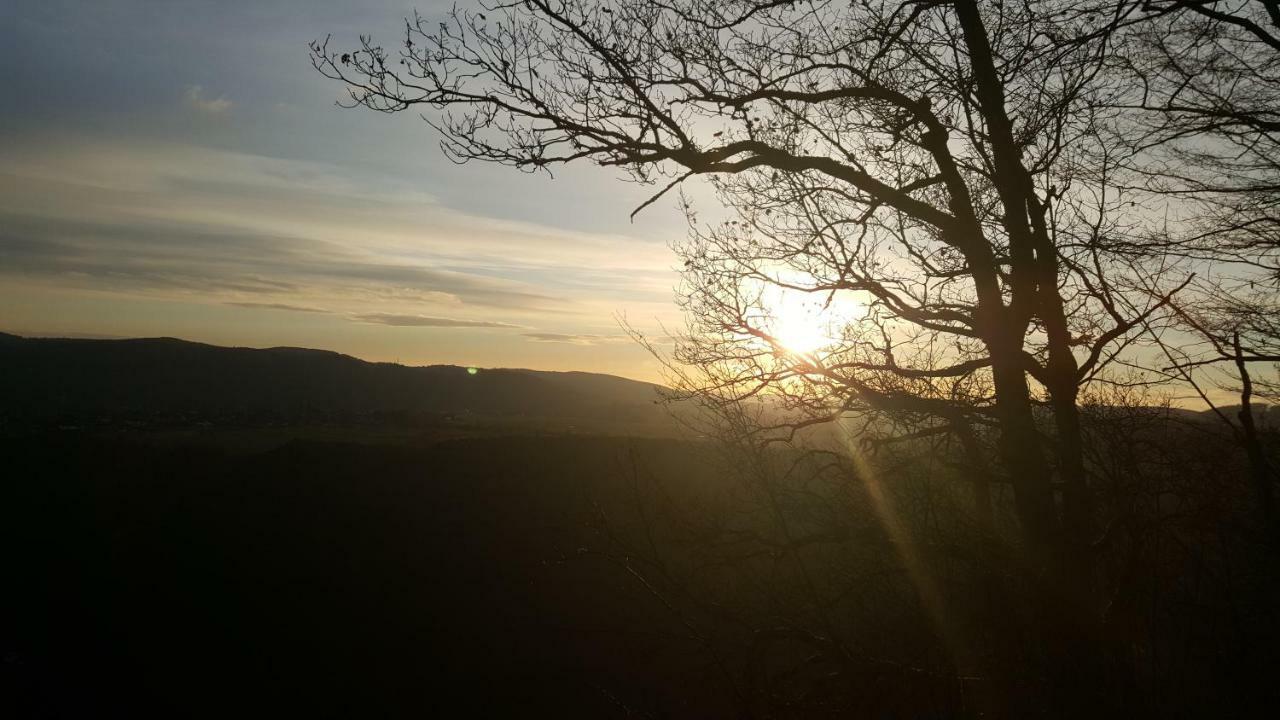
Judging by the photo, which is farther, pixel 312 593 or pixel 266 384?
pixel 266 384

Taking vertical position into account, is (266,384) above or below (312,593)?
above

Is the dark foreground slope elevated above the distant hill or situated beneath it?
situated beneath

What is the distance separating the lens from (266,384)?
59562 millimetres

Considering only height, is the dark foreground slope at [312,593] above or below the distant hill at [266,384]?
below

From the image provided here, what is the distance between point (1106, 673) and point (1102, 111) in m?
4.06

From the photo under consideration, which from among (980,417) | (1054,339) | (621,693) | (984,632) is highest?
(1054,339)

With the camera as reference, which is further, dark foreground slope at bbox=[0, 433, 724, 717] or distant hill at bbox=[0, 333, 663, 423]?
distant hill at bbox=[0, 333, 663, 423]

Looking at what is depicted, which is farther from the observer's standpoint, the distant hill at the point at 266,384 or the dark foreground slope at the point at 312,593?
the distant hill at the point at 266,384

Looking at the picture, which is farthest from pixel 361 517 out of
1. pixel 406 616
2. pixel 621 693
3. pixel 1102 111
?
pixel 1102 111

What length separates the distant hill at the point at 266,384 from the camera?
5266 cm

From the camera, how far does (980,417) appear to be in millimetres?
5301

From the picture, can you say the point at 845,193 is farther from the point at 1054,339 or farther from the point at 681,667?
the point at 681,667

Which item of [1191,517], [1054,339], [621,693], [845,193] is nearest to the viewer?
[1191,517]

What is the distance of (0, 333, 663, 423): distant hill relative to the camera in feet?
173
